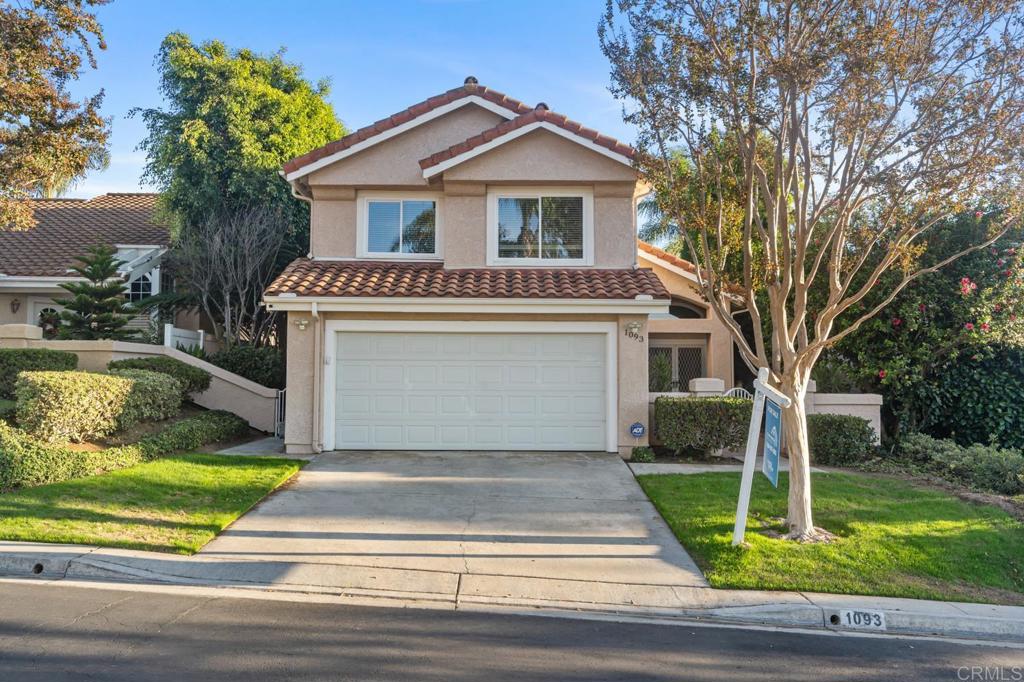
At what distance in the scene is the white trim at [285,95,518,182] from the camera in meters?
14.1

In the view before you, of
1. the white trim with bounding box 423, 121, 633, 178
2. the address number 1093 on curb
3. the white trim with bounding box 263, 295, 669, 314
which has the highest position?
the white trim with bounding box 423, 121, 633, 178

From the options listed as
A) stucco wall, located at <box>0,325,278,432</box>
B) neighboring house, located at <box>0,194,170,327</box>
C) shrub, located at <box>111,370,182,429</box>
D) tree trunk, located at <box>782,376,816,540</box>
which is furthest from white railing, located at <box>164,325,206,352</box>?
tree trunk, located at <box>782,376,816,540</box>

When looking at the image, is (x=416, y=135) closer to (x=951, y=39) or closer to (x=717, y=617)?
(x=951, y=39)

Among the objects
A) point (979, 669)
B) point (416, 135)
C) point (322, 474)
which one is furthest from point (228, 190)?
point (979, 669)

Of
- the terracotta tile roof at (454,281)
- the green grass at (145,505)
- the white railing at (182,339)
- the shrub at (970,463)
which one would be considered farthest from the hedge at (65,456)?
the shrub at (970,463)

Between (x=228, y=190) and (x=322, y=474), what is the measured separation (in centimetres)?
1095

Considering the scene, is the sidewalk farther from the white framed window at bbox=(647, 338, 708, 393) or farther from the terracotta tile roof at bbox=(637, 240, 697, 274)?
the white framed window at bbox=(647, 338, 708, 393)

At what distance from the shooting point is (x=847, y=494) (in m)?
9.85

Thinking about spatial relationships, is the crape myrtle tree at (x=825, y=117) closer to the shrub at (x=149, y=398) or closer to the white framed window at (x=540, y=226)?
the white framed window at (x=540, y=226)

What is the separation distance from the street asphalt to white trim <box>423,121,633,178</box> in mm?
9263

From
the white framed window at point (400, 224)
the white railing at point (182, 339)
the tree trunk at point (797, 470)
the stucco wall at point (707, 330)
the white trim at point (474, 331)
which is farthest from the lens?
the stucco wall at point (707, 330)

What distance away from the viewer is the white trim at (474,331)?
12.8 meters

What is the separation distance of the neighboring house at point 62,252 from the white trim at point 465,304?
906 centimetres

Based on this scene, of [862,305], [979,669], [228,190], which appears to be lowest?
[979,669]
